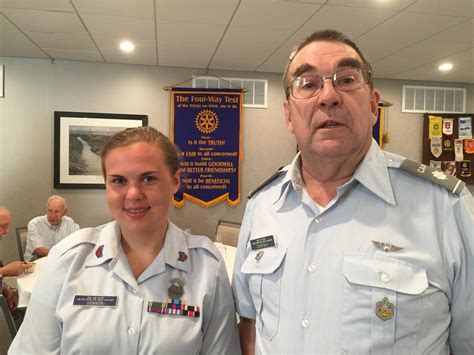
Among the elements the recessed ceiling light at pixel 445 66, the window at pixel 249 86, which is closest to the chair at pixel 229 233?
the window at pixel 249 86

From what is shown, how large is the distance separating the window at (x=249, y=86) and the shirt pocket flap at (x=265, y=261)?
13.7 ft

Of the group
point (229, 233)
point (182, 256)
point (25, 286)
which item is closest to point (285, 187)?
point (182, 256)

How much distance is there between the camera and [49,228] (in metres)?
4.03

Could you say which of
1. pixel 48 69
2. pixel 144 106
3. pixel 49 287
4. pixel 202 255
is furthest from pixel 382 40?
pixel 48 69

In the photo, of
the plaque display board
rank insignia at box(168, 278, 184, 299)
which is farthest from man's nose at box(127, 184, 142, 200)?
the plaque display board

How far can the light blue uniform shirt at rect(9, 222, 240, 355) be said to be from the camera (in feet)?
3.63

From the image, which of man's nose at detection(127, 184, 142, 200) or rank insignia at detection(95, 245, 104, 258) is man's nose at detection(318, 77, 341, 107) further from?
rank insignia at detection(95, 245, 104, 258)

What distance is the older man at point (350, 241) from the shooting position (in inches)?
38.0

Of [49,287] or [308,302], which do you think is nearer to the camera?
[308,302]

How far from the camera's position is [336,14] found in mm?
3188

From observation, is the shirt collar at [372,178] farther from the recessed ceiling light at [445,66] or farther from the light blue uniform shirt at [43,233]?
the recessed ceiling light at [445,66]

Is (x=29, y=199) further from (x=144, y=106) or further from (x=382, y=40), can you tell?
(x=382, y=40)

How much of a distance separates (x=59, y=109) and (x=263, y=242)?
15.0ft

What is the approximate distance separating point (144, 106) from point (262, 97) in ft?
5.78
